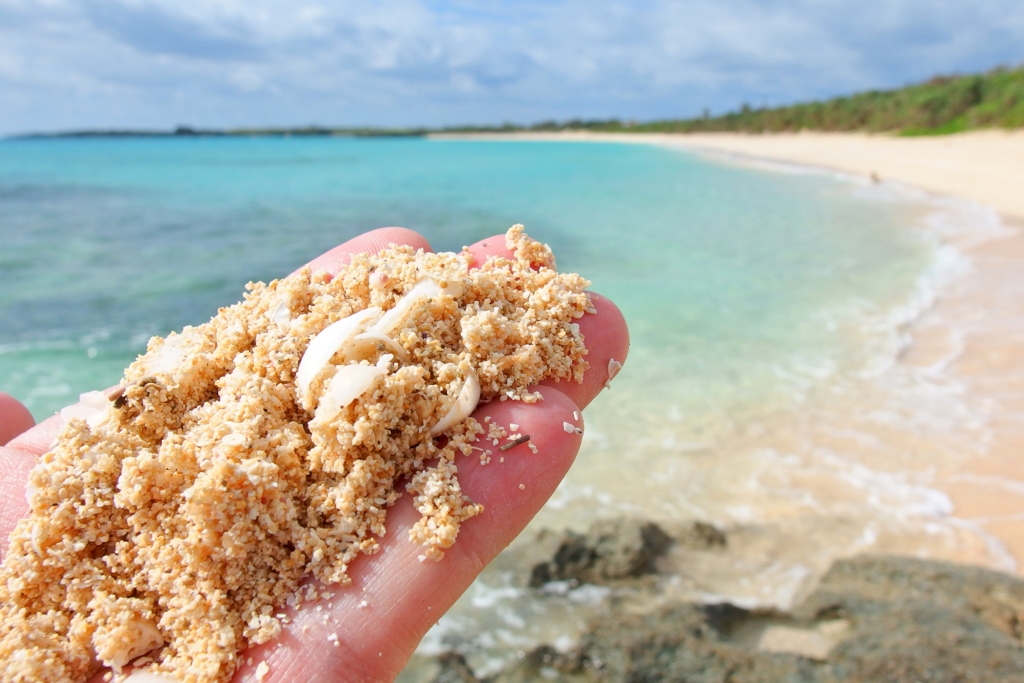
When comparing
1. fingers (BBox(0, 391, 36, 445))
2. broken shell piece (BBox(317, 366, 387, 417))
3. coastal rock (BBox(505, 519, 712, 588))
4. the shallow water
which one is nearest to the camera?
broken shell piece (BBox(317, 366, 387, 417))

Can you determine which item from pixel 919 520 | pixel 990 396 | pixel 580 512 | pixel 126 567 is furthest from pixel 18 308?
pixel 990 396

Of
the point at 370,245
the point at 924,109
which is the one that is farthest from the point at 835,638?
the point at 924,109

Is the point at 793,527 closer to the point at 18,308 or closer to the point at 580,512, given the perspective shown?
the point at 580,512

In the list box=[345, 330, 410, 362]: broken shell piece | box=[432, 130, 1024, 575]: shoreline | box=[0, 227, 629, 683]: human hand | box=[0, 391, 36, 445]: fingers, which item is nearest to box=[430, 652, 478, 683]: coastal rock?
box=[0, 227, 629, 683]: human hand

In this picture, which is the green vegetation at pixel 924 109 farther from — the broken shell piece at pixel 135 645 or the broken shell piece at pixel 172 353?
the broken shell piece at pixel 135 645

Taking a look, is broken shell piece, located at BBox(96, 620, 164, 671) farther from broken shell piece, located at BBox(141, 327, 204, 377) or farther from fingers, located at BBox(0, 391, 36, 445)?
fingers, located at BBox(0, 391, 36, 445)

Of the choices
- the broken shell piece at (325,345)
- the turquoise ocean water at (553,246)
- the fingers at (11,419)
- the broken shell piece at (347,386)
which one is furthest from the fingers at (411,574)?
the turquoise ocean water at (553,246)
